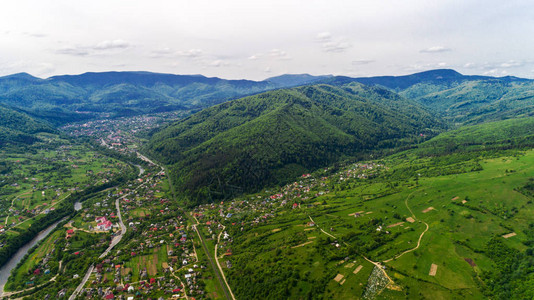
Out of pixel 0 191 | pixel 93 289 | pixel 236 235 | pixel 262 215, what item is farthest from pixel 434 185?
pixel 0 191

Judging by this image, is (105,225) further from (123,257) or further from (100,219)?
(123,257)

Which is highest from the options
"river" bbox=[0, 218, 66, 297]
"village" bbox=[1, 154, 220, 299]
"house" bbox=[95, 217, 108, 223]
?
"house" bbox=[95, 217, 108, 223]

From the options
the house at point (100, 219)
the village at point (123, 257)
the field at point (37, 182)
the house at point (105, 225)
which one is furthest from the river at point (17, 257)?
the house at point (105, 225)

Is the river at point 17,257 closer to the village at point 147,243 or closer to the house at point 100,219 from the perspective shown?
the village at point 147,243

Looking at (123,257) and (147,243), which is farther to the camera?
(147,243)

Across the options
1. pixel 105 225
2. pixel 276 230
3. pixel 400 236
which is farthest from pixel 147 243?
pixel 400 236

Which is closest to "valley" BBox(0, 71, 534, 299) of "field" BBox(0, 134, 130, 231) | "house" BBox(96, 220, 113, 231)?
"house" BBox(96, 220, 113, 231)

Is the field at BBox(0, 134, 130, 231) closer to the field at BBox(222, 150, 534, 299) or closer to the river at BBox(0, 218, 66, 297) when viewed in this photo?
the river at BBox(0, 218, 66, 297)

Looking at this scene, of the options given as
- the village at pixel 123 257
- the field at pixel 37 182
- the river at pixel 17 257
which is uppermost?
the field at pixel 37 182

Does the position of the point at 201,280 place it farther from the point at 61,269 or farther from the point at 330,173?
the point at 330,173

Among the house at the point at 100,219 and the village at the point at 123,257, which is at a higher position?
the house at the point at 100,219
